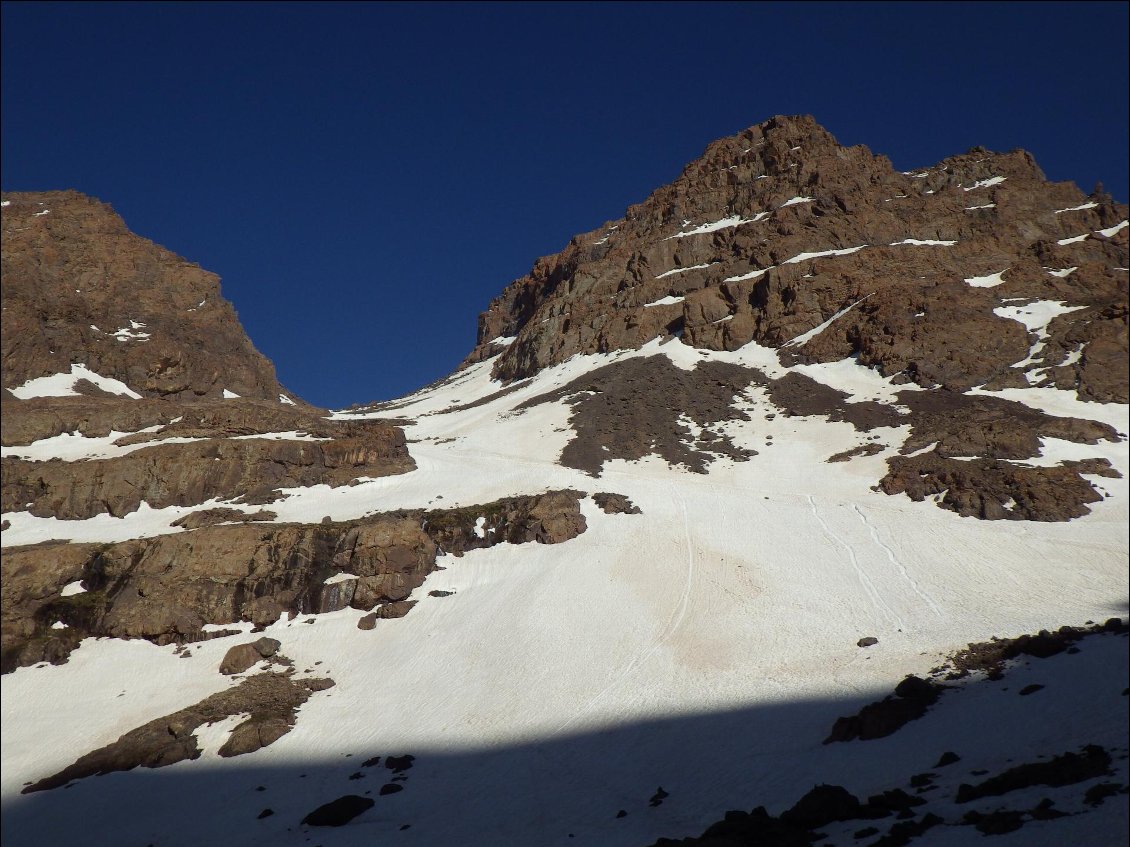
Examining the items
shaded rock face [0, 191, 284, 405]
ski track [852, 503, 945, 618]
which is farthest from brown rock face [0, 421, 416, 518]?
ski track [852, 503, 945, 618]

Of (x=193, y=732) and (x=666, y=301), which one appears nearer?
(x=193, y=732)

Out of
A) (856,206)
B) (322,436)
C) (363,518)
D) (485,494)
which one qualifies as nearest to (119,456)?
(322,436)

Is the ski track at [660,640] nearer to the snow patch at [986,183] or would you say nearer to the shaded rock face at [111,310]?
the shaded rock face at [111,310]

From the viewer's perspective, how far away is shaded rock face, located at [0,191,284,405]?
2218 inches

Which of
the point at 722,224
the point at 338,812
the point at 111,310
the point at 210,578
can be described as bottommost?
the point at 338,812

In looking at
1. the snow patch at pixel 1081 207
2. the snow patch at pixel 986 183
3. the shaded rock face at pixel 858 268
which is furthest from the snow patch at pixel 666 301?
the snow patch at pixel 1081 207

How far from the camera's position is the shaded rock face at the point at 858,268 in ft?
202

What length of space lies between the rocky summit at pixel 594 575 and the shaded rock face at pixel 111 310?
1.33ft

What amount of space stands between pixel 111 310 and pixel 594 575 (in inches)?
2186

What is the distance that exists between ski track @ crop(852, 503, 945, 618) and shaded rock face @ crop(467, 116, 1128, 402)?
2763 centimetres

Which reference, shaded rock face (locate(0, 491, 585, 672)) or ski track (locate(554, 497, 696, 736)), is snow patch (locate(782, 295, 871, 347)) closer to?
ski track (locate(554, 497, 696, 736))

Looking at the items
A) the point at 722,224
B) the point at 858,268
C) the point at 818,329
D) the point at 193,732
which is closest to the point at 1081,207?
the point at 858,268

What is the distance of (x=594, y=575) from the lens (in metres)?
34.2

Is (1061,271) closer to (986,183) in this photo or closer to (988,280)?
(988,280)
